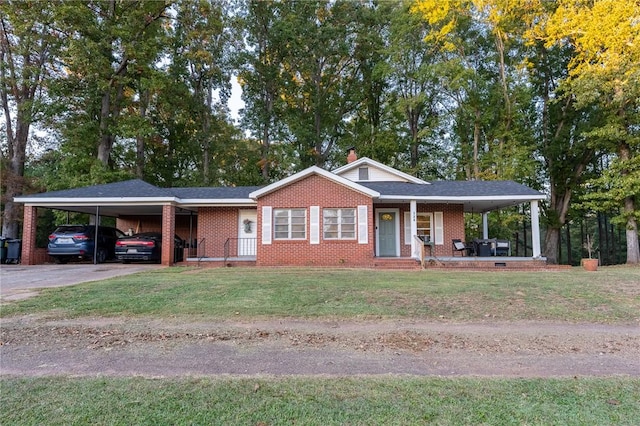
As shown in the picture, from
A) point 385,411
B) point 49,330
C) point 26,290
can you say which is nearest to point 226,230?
point 26,290

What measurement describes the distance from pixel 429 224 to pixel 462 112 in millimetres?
11892

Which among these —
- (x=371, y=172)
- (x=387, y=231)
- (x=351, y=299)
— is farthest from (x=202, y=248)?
(x=351, y=299)

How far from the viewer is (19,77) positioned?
2097cm

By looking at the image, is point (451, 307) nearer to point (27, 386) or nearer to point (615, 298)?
point (615, 298)

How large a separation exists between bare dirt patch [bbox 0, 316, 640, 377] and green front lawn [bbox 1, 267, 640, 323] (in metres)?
0.48

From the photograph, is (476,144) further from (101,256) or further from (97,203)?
(101,256)

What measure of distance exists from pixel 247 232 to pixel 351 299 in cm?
1040

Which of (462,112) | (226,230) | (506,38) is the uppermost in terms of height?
(506,38)

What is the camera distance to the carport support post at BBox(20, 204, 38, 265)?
559 inches

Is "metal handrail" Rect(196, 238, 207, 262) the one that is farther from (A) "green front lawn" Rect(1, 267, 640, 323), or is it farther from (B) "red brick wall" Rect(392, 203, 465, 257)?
(B) "red brick wall" Rect(392, 203, 465, 257)

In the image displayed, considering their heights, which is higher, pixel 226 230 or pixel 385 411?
pixel 226 230

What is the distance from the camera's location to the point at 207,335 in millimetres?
4980

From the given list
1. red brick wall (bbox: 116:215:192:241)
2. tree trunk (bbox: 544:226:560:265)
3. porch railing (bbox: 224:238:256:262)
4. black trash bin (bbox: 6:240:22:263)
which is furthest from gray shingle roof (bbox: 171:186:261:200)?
tree trunk (bbox: 544:226:560:265)

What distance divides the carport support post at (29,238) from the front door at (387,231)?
563 inches
